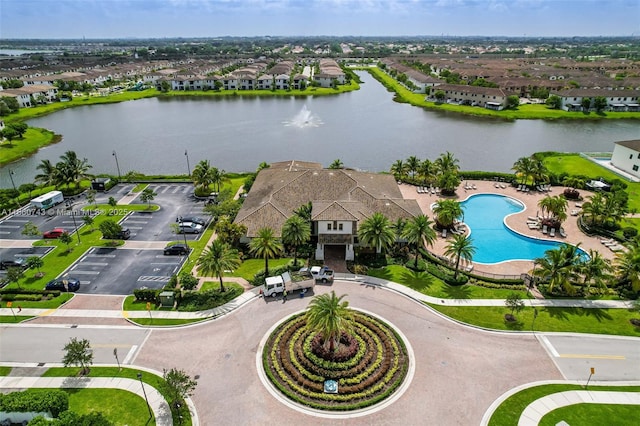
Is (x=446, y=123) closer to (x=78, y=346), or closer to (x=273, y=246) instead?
(x=273, y=246)

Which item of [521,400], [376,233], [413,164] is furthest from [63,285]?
[413,164]

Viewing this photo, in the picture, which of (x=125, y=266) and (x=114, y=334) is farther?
(x=125, y=266)

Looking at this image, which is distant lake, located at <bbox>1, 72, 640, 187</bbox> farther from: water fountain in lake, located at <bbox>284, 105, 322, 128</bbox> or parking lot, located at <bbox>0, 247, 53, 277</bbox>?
parking lot, located at <bbox>0, 247, 53, 277</bbox>

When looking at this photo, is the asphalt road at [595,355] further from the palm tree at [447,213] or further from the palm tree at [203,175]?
the palm tree at [203,175]

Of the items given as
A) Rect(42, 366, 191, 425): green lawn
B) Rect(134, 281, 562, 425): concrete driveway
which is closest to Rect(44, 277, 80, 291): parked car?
Rect(42, 366, 191, 425): green lawn

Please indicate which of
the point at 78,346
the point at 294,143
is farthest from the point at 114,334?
the point at 294,143

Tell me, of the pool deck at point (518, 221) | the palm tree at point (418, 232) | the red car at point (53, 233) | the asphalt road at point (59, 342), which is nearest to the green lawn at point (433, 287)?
the palm tree at point (418, 232)
